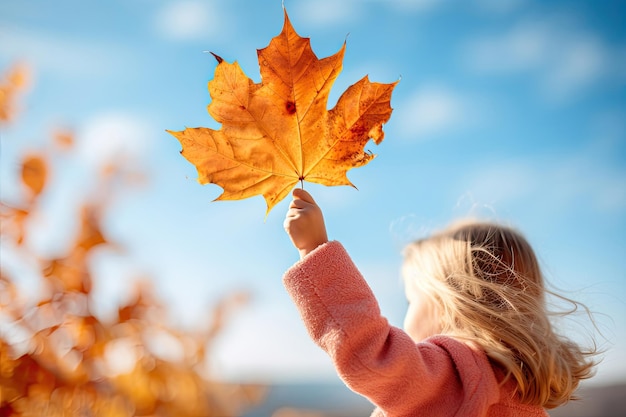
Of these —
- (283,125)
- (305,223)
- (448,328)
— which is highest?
(283,125)

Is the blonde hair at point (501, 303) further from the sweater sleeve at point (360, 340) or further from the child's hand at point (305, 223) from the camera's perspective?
the child's hand at point (305, 223)

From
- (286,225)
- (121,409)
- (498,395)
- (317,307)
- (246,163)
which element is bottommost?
(498,395)

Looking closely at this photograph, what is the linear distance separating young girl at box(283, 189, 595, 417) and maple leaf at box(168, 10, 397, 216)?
0.30ft

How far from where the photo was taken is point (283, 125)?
2.49 ft

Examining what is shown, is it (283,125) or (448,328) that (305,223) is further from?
(448,328)

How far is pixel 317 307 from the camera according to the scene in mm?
813

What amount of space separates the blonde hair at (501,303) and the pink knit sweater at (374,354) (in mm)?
80

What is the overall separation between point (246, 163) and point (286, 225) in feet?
0.47

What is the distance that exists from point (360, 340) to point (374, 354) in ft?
0.09

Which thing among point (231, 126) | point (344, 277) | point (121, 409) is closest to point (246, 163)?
point (231, 126)

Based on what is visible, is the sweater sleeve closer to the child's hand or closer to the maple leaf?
the child's hand

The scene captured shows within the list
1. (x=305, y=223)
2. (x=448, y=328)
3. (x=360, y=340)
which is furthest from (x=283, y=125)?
(x=448, y=328)

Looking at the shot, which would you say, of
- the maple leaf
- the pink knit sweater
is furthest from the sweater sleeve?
the maple leaf

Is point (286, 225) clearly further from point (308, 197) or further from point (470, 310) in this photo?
point (470, 310)
